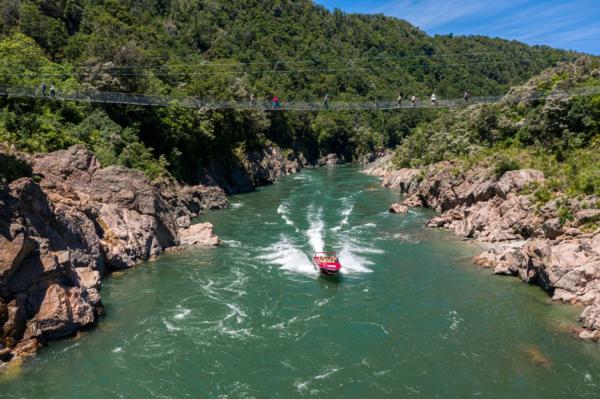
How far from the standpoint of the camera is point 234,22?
342 feet

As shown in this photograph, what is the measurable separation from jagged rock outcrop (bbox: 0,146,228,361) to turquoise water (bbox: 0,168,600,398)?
37.2 inches

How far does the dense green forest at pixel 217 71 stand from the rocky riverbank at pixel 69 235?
3876mm

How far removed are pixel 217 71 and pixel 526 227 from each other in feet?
169

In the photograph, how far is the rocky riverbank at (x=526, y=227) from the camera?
826 inches

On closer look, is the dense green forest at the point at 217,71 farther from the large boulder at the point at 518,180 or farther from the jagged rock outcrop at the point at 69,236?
the large boulder at the point at 518,180

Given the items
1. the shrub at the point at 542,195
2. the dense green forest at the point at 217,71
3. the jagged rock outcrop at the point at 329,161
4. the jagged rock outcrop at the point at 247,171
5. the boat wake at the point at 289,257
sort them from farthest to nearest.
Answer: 1. the jagged rock outcrop at the point at 329,161
2. the jagged rock outcrop at the point at 247,171
3. the dense green forest at the point at 217,71
4. the shrub at the point at 542,195
5. the boat wake at the point at 289,257

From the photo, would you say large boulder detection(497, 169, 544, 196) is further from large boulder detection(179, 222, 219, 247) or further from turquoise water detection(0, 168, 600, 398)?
large boulder detection(179, 222, 219, 247)

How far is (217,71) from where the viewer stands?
69.8 metres

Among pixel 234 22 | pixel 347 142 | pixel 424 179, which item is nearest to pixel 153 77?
pixel 424 179

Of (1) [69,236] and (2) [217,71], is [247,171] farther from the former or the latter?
(1) [69,236]

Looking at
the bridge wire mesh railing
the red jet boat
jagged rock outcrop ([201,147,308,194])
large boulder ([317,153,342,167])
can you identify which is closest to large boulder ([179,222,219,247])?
the red jet boat

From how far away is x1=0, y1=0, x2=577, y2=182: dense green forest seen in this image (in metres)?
38.6

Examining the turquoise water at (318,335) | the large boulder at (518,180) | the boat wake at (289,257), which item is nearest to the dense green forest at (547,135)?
the large boulder at (518,180)

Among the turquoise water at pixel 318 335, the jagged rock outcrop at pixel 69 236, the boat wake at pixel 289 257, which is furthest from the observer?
the boat wake at pixel 289 257
